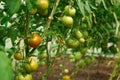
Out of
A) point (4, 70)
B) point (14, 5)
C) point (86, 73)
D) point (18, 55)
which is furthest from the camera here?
point (86, 73)

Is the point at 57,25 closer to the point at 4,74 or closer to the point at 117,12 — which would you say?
the point at 117,12

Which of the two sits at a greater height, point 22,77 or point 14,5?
point 14,5

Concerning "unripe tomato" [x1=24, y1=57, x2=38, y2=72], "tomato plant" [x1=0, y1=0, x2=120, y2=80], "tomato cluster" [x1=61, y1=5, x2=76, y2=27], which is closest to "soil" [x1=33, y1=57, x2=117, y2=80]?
"tomato plant" [x1=0, y1=0, x2=120, y2=80]

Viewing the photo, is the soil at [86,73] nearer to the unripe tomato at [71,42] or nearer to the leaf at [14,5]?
the unripe tomato at [71,42]

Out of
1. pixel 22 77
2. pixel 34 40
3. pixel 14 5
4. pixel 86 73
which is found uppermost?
pixel 14 5

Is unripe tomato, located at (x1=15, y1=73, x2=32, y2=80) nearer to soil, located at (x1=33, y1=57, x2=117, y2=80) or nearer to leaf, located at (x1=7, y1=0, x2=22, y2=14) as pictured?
leaf, located at (x1=7, y1=0, x2=22, y2=14)

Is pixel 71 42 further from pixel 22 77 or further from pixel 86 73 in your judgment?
pixel 86 73

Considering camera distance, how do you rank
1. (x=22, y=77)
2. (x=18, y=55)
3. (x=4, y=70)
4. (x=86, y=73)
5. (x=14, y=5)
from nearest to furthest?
(x=4, y=70), (x=14, y=5), (x=22, y=77), (x=18, y=55), (x=86, y=73)

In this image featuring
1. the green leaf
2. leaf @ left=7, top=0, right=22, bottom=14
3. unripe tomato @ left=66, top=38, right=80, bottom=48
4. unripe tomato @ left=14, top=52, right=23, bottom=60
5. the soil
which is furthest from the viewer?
the soil

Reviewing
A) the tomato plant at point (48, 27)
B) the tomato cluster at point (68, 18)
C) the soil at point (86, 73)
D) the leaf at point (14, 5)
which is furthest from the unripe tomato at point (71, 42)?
the soil at point (86, 73)

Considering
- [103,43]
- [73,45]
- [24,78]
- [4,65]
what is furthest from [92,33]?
[4,65]

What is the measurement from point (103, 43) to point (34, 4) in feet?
5.86

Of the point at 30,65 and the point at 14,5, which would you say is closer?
the point at 14,5

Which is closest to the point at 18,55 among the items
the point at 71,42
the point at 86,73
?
the point at 71,42
